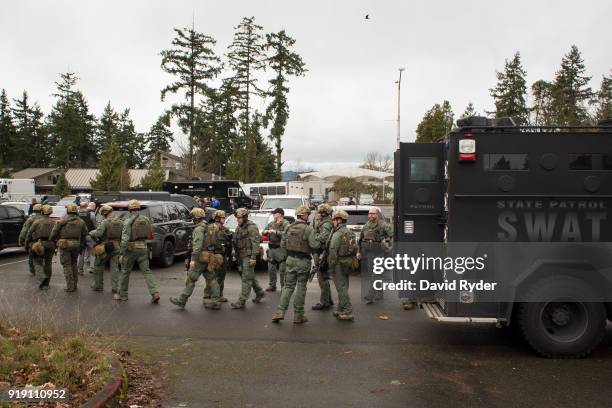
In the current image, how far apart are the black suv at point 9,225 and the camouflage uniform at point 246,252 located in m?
9.24

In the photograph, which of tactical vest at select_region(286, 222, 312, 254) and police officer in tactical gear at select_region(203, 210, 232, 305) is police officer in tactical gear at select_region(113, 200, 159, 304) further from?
tactical vest at select_region(286, 222, 312, 254)

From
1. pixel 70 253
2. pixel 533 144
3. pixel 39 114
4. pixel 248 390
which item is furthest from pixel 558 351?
pixel 39 114

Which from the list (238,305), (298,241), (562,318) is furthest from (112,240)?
(562,318)

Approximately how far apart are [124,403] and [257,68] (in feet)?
154

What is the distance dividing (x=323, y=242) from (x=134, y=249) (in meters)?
3.67

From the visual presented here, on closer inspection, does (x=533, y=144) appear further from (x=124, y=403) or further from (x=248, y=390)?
(x=124, y=403)

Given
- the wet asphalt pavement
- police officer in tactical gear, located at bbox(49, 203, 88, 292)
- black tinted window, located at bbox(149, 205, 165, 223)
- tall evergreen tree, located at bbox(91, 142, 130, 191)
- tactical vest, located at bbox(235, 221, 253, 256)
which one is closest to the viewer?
the wet asphalt pavement

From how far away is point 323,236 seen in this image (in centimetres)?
851

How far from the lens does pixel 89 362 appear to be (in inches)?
206

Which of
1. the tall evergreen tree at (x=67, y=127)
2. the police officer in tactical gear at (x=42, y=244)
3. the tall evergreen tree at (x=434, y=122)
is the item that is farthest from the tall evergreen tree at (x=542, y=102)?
the tall evergreen tree at (x=67, y=127)

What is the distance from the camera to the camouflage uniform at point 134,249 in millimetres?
9633

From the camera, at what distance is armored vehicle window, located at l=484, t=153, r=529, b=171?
20.6ft

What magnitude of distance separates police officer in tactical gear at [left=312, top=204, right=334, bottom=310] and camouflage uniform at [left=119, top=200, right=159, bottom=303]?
3.02m

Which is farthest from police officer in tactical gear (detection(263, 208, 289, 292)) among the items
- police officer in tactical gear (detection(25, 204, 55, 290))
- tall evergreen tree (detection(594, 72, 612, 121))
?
tall evergreen tree (detection(594, 72, 612, 121))
